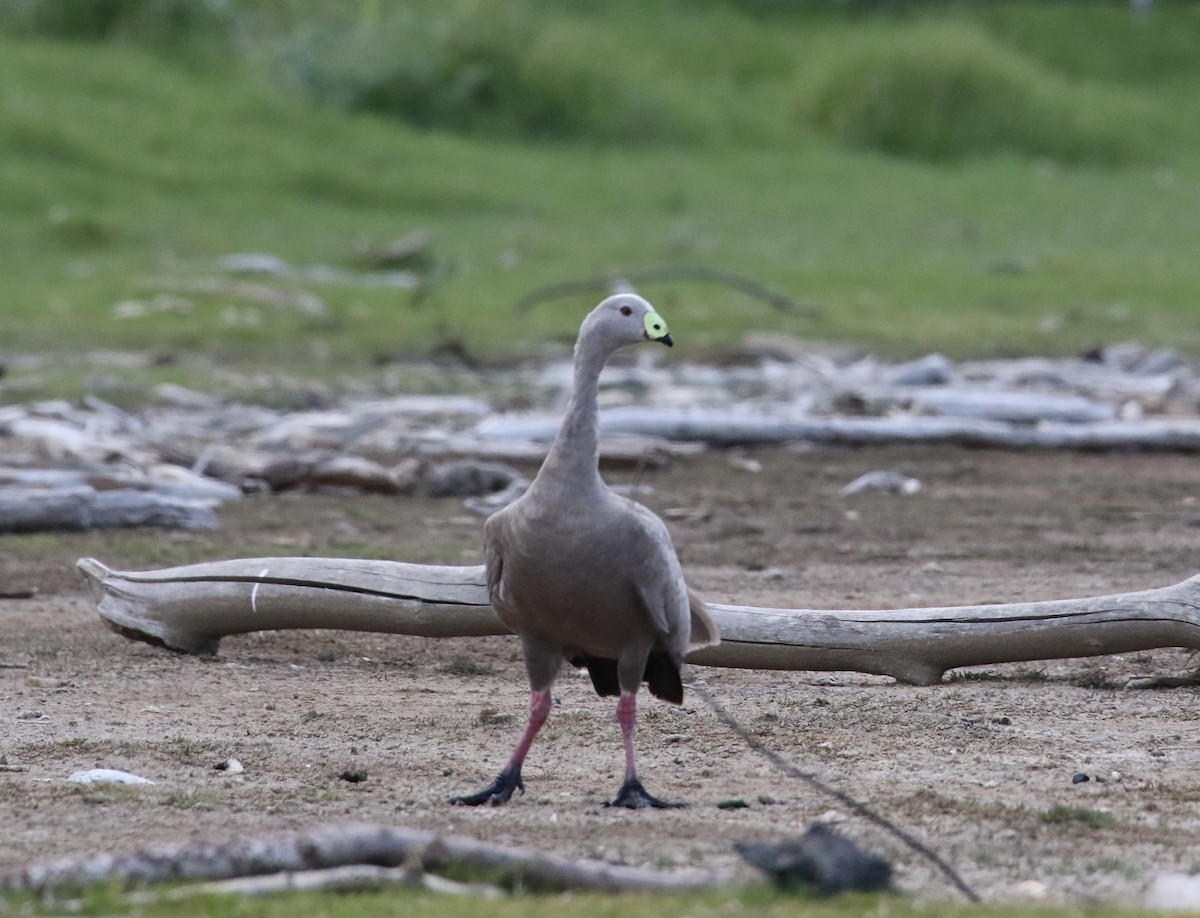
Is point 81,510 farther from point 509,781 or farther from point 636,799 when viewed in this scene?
point 636,799

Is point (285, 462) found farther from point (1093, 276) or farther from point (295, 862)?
point (1093, 276)

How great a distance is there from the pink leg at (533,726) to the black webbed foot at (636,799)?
0.82ft

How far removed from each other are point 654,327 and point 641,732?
1447mm

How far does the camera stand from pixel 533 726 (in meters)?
4.81

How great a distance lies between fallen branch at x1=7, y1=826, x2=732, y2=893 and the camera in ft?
12.3

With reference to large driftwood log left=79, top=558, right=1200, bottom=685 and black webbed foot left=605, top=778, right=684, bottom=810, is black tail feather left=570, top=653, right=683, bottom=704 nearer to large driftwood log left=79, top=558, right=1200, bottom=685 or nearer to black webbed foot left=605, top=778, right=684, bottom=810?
black webbed foot left=605, top=778, right=684, bottom=810

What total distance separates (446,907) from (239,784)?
130 cm

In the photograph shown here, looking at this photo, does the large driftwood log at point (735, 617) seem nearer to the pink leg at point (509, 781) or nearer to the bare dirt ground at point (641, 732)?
the bare dirt ground at point (641, 732)

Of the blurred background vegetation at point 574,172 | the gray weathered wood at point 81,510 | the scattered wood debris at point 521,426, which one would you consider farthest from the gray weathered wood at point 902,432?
the blurred background vegetation at point 574,172

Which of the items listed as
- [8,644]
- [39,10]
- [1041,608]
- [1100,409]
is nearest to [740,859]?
[1041,608]

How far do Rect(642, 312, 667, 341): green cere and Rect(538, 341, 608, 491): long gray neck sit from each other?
0.14 metres

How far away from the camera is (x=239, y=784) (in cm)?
481

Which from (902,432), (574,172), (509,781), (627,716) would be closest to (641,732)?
(627,716)

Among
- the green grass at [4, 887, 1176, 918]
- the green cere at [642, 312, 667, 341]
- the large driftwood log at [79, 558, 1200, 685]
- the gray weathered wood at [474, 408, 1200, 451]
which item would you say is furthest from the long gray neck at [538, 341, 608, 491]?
the gray weathered wood at [474, 408, 1200, 451]
